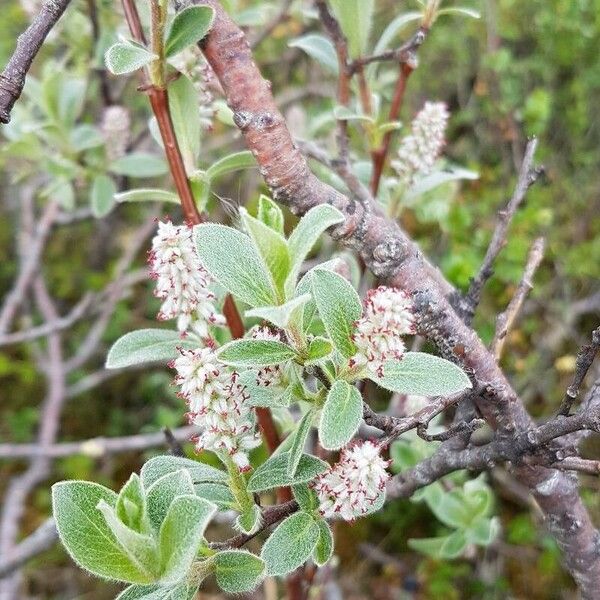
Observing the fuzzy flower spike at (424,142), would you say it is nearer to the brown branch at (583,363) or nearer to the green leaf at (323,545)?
the brown branch at (583,363)

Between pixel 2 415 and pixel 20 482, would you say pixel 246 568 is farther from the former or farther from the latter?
pixel 2 415

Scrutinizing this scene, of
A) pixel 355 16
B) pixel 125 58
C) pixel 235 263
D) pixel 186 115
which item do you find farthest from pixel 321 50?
pixel 235 263

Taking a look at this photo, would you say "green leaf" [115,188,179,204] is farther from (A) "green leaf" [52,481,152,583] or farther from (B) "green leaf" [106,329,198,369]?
(A) "green leaf" [52,481,152,583]

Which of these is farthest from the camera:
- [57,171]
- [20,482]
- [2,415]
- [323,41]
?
[2,415]

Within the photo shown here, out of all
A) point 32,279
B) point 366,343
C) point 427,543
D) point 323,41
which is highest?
point 323,41

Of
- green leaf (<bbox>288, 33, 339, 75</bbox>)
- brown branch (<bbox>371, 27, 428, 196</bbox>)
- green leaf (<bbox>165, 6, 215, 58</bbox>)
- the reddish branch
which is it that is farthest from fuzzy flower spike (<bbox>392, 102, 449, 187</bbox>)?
green leaf (<bbox>165, 6, 215, 58</bbox>)

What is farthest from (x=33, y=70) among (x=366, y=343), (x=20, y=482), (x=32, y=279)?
(x=366, y=343)
